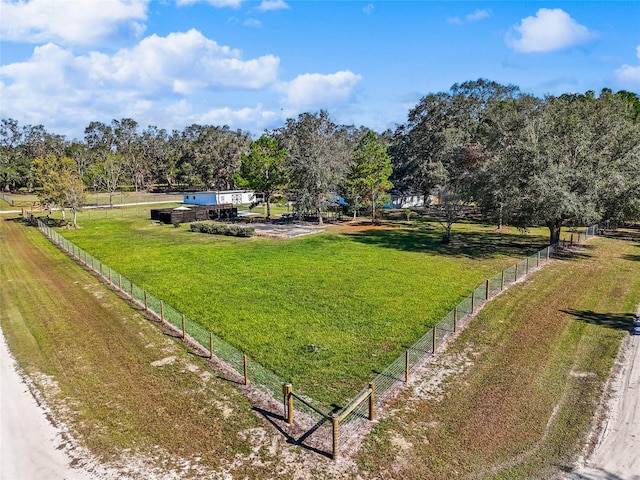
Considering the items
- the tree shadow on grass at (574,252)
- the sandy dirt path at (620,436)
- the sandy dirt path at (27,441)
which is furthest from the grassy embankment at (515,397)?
the tree shadow on grass at (574,252)

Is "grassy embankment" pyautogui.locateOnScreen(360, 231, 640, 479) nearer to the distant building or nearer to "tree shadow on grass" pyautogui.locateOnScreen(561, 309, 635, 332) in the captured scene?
"tree shadow on grass" pyautogui.locateOnScreen(561, 309, 635, 332)

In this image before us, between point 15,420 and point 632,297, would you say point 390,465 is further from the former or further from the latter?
point 632,297

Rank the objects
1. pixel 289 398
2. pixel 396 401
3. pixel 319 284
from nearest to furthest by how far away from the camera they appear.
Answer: pixel 289 398 < pixel 396 401 < pixel 319 284

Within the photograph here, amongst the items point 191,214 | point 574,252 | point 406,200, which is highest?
point 406,200

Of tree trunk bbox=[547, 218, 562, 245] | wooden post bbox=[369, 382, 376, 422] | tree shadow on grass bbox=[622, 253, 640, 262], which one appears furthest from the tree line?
wooden post bbox=[369, 382, 376, 422]

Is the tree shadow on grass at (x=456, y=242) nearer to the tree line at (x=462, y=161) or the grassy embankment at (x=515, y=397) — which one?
the tree line at (x=462, y=161)

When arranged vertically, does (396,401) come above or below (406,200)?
below

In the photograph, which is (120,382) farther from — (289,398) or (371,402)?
(371,402)

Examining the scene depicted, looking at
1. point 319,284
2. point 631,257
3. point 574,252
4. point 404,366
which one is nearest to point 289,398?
point 404,366
